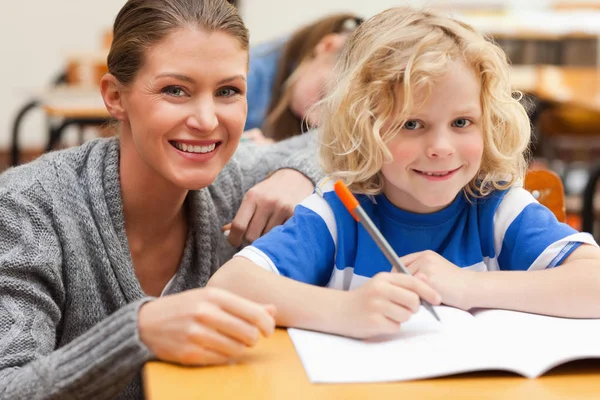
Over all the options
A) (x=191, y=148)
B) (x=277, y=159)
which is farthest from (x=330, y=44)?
(x=191, y=148)

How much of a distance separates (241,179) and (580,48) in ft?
17.5

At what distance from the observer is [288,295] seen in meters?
0.91

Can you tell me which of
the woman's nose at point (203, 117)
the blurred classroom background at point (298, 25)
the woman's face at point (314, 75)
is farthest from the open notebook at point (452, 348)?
the blurred classroom background at point (298, 25)

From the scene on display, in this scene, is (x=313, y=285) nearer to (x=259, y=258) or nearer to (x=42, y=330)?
(x=259, y=258)

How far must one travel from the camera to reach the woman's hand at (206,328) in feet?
2.53

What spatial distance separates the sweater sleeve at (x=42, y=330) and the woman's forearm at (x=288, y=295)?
0.45 feet

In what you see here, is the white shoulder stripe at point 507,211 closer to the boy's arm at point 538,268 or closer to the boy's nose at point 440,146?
the boy's arm at point 538,268

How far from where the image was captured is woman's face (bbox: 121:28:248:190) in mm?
1105

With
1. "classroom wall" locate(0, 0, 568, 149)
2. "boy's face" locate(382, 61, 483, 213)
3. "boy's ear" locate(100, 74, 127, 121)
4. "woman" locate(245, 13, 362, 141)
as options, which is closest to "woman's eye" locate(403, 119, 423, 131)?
"boy's face" locate(382, 61, 483, 213)

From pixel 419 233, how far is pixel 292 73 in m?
1.40

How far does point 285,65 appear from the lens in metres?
2.47

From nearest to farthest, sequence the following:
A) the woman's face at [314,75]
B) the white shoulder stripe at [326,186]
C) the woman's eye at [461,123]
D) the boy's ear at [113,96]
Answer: the woman's eye at [461,123] < the white shoulder stripe at [326,186] < the boy's ear at [113,96] < the woman's face at [314,75]

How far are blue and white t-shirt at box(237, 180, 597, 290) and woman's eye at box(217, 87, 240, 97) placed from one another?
0.60ft

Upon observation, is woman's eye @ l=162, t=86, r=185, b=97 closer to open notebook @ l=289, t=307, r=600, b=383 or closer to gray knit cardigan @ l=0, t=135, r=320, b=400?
gray knit cardigan @ l=0, t=135, r=320, b=400
